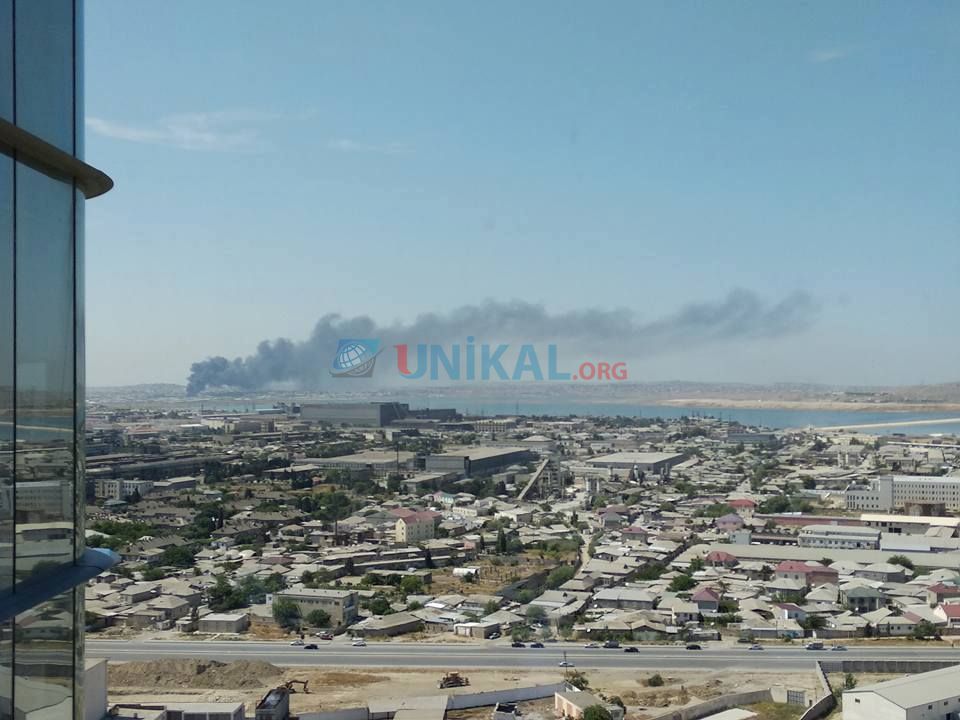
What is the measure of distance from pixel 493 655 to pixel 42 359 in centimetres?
517

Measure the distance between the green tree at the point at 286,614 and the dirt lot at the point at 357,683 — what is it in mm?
1274

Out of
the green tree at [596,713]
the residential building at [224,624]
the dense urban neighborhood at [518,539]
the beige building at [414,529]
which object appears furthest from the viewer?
the beige building at [414,529]

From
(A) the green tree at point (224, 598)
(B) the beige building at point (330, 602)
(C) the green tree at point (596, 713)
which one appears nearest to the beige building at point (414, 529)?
(A) the green tree at point (224, 598)

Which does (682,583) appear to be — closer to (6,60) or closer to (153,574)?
(153,574)

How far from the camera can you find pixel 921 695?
4.15 metres

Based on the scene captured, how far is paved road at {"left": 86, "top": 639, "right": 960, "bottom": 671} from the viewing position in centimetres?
540

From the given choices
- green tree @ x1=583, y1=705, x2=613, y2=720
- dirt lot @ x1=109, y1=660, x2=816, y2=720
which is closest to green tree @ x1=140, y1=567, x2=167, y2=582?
dirt lot @ x1=109, y1=660, x2=816, y2=720

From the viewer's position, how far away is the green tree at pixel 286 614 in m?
6.64

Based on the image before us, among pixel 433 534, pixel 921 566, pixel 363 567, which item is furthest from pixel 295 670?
pixel 921 566

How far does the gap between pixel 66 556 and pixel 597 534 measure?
9661 mm

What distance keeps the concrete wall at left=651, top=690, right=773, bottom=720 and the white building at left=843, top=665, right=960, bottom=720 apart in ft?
1.80

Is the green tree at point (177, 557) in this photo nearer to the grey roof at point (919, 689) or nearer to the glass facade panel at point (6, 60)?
the grey roof at point (919, 689)

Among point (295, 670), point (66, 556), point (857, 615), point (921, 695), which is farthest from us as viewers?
point (857, 615)

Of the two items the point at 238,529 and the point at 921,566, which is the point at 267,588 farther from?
the point at 921,566
